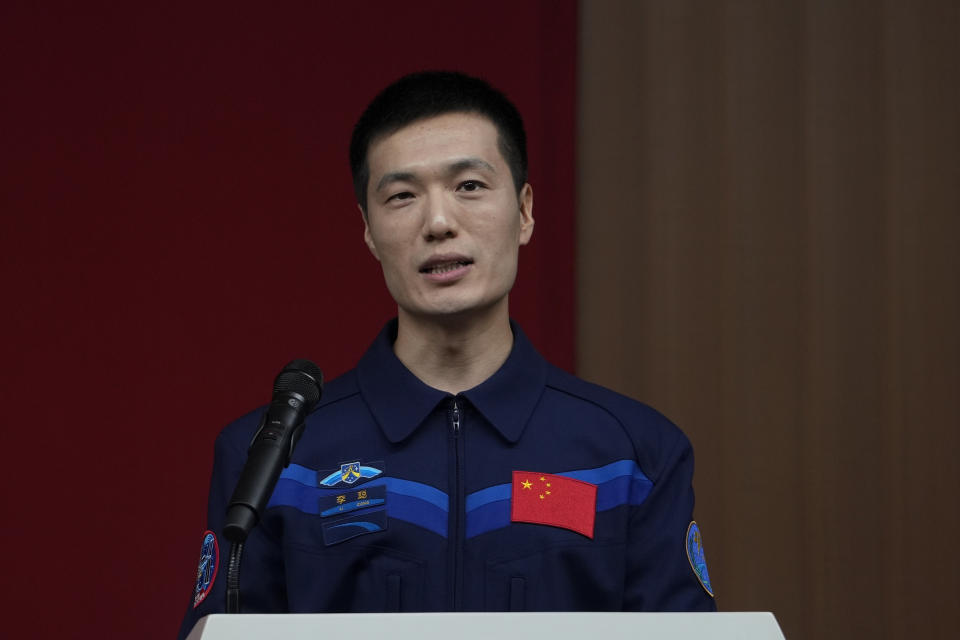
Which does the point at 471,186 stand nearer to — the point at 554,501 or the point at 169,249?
the point at 554,501

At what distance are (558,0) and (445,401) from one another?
1.40m

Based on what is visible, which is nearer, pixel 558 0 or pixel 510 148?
pixel 510 148

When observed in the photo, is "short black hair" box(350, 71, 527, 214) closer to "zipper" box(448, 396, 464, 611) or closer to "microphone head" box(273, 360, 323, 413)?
"zipper" box(448, 396, 464, 611)

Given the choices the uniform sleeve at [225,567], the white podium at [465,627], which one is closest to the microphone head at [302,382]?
the white podium at [465,627]

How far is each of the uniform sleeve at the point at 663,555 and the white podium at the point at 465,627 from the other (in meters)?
0.56

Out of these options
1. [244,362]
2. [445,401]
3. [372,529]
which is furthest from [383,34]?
[372,529]

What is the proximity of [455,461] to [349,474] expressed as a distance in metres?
0.14

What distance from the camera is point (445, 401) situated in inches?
55.2

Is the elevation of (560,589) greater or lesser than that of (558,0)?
lesser

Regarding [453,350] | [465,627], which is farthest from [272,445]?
[453,350]

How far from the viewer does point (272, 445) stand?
90cm

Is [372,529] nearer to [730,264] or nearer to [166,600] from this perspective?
[166,600]

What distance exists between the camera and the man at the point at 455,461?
131 centimetres

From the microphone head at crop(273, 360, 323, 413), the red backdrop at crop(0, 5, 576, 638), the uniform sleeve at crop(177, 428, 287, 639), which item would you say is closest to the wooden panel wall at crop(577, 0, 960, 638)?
the red backdrop at crop(0, 5, 576, 638)
